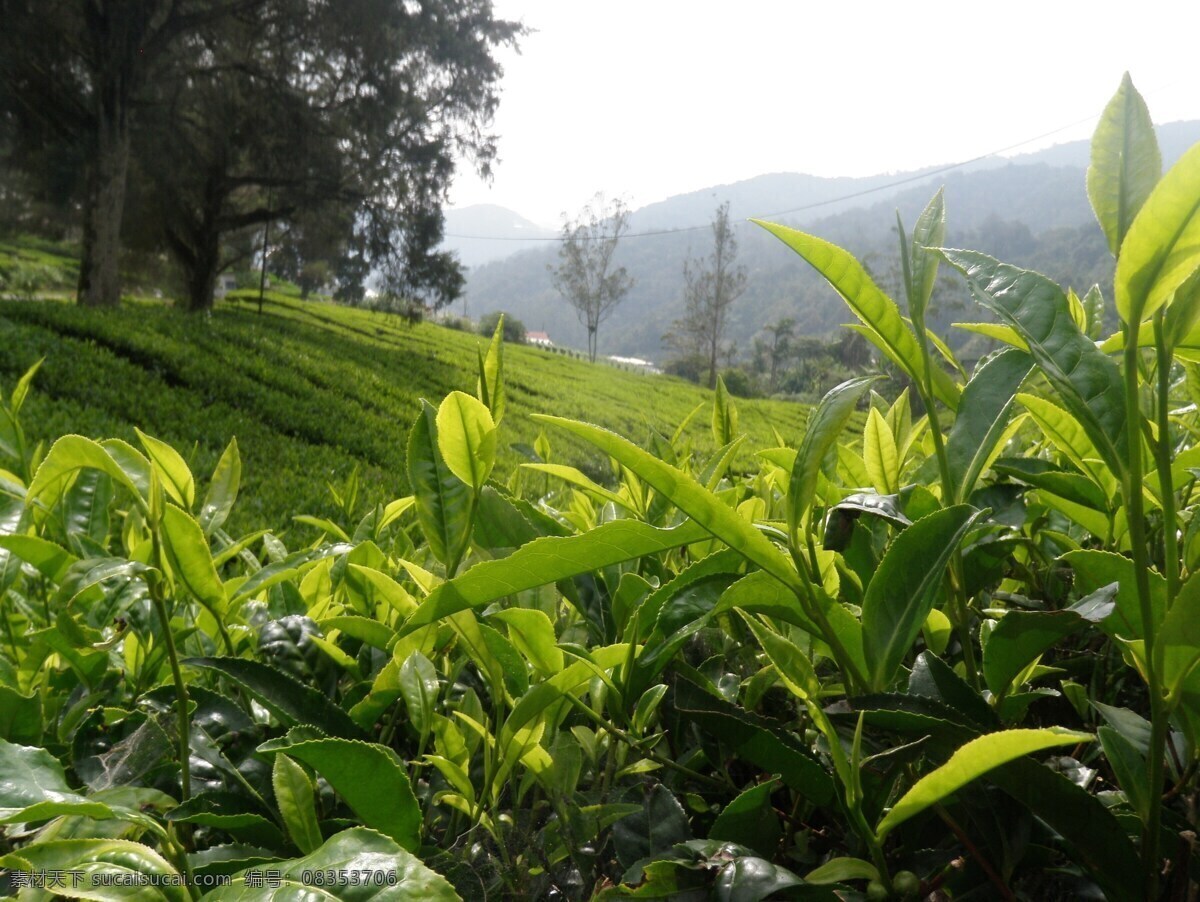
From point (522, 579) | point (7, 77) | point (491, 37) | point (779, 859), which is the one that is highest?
point (491, 37)

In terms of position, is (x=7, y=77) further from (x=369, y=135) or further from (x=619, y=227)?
(x=619, y=227)

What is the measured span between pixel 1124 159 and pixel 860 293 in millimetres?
161

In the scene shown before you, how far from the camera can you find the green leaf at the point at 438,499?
2.04 ft

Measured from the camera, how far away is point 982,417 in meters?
0.59

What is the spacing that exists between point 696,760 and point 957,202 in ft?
522

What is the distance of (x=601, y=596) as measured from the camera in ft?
2.24

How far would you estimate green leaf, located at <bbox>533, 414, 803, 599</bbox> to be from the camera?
1.42 ft

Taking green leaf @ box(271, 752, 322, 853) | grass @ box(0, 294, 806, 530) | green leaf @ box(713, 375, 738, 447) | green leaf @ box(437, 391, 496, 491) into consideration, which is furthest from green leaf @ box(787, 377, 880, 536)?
grass @ box(0, 294, 806, 530)

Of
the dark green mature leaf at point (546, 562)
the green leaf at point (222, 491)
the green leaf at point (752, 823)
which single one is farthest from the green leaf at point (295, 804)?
the green leaf at point (222, 491)

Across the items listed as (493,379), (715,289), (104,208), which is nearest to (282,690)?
(493,379)

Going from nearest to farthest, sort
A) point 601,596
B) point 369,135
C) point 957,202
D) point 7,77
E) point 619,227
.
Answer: point 601,596
point 7,77
point 369,135
point 619,227
point 957,202

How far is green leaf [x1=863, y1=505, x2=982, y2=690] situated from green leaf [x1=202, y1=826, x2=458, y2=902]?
0.96 feet

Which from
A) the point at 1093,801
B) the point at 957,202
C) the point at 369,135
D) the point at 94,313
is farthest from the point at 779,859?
the point at 957,202

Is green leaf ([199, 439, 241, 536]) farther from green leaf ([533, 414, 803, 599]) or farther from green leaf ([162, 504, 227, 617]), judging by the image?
green leaf ([533, 414, 803, 599])
